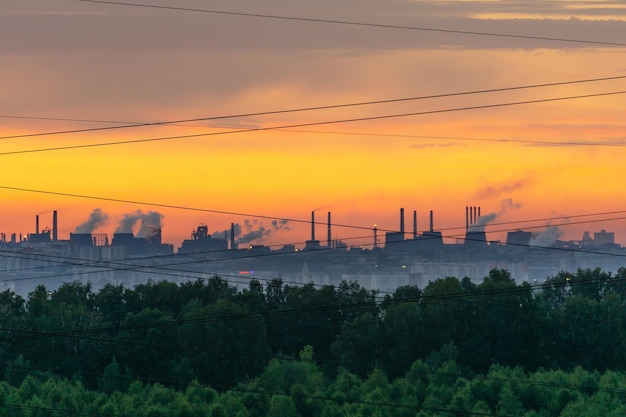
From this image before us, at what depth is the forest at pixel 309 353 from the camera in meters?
76.8

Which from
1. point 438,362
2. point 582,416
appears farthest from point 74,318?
point 582,416

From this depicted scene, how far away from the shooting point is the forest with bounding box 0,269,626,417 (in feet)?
252

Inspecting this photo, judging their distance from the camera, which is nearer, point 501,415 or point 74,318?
point 501,415

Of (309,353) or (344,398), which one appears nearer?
(344,398)

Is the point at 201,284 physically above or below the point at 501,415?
above

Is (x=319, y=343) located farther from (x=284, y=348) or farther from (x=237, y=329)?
(x=237, y=329)

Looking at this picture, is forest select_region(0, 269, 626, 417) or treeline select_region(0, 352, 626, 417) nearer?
treeline select_region(0, 352, 626, 417)

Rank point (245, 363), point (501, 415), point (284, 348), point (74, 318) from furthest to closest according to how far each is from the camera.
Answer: point (284, 348) < point (74, 318) < point (245, 363) < point (501, 415)

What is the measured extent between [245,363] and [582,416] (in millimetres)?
29039

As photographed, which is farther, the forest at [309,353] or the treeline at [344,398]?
the forest at [309,353]

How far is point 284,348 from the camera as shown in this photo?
359 feet

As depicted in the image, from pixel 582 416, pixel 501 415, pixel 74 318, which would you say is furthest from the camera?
pixel 74 318

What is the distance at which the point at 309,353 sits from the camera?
93.8 m

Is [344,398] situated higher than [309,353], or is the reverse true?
[309,353]
